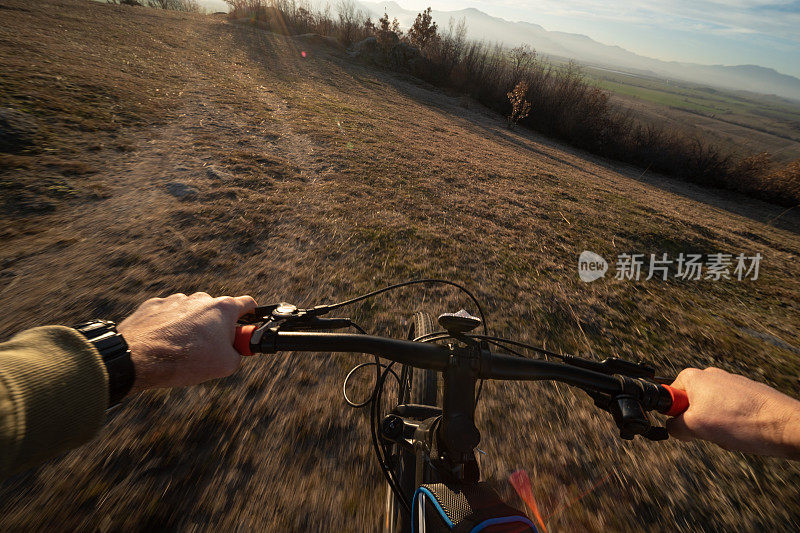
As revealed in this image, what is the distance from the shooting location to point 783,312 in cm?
394

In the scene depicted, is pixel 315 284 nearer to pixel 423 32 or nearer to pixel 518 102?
pixel 518 102

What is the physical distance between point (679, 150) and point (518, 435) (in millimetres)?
19247

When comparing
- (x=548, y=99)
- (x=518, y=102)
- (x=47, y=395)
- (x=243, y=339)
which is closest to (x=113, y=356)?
(x=47, y=395)

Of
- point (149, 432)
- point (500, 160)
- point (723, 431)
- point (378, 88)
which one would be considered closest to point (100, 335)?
point (149, 432)

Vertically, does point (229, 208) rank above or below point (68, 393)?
below

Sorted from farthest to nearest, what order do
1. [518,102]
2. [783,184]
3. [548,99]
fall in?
[548,99], [518,102], [783,184]

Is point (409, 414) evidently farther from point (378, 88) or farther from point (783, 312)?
point (378, 88)

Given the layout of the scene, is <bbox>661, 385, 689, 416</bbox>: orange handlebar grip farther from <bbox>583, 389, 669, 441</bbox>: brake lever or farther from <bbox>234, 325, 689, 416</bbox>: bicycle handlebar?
<bbox>583, 389, 669, 441</bbox>: brake lever

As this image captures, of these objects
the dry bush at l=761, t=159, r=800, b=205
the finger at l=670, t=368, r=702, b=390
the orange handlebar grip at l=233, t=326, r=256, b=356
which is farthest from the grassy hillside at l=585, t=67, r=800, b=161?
the orange handlebar grip at l=233, t=326, r=256, b=356

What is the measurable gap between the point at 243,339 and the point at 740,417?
1.92 m

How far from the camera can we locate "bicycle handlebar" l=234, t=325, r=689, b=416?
1046 mm

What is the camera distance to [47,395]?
2.70ft

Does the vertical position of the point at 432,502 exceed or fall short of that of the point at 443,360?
it falls short

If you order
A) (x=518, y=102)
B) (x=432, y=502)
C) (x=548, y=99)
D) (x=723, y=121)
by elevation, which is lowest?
(x=432, y=502)
